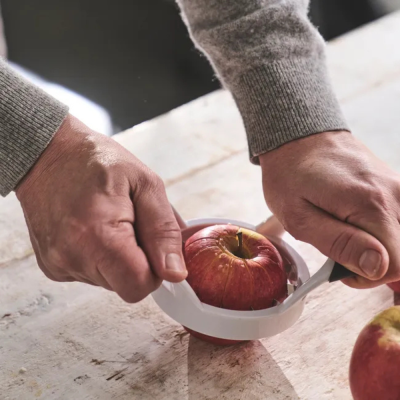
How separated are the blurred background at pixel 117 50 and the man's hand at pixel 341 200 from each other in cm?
67

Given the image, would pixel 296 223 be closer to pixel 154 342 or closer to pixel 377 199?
pixel 377 199

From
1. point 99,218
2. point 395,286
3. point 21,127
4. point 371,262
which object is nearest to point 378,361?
point 371,262

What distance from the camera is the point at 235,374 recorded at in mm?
694

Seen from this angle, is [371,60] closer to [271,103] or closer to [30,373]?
[271,103]

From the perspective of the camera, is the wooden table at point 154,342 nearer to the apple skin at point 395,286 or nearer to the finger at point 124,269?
the apple skin at point 395,286

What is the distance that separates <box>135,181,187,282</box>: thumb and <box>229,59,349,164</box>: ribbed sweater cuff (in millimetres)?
226

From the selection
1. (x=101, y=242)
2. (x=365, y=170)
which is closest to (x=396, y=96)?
(x=365, y=170)

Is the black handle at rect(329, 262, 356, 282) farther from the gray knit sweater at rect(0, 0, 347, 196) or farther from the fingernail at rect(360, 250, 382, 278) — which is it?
the gray knit sweater at rect(0, 0, 347, 196)

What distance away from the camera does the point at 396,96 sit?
130 cm

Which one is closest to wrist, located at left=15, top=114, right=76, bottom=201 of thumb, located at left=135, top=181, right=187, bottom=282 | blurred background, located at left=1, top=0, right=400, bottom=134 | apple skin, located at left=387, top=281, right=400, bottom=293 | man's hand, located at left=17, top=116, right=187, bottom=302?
man's hand, located at left=17, top=116, right=187, bottom=302

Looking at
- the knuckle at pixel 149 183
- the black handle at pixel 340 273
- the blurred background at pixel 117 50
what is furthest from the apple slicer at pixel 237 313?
the blurred background at pixel 117 50

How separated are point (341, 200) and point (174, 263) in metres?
0.22

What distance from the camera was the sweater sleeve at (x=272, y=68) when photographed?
797 millimetres

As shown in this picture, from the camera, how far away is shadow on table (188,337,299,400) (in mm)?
673
